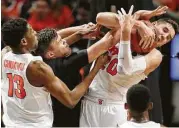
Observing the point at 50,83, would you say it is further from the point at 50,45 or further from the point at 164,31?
the point at 164,31

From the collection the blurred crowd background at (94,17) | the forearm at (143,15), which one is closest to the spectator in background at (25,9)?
the blurred crowd background at (94,17)

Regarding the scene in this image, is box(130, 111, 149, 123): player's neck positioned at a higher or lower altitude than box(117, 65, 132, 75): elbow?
lower

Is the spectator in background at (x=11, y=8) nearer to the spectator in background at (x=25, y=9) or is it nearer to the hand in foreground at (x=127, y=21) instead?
the spectator in background at (x=25, y=9)

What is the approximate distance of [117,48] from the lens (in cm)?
425

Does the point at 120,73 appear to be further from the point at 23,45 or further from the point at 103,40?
the point at 23,45

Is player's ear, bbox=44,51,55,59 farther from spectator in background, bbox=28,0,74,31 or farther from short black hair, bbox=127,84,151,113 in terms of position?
spectator in background, bbox=28,0,74,31

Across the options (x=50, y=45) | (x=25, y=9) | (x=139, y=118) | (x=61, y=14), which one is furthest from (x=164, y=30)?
(x=25, y=9)

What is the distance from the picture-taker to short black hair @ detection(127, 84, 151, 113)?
337cm

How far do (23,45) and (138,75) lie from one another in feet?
3.17

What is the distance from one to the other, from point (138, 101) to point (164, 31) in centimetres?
94

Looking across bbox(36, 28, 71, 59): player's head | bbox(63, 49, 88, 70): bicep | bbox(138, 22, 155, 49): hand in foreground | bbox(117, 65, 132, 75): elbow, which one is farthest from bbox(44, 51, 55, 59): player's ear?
bbox(138, 22, 155, 49): hand in foreground

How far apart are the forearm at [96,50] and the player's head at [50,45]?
19 cm

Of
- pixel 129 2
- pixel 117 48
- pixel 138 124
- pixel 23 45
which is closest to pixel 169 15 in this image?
pixel 129 2

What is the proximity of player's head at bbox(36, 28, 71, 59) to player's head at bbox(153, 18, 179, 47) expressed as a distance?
740 millimetres
